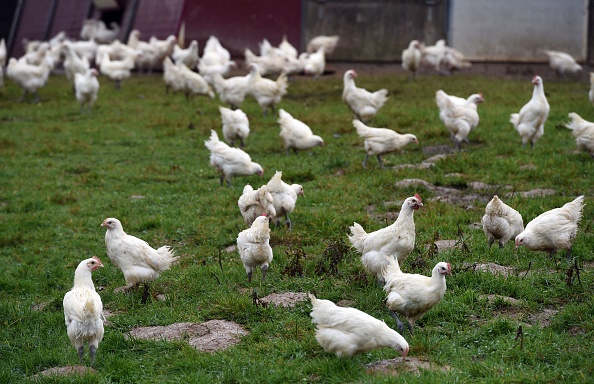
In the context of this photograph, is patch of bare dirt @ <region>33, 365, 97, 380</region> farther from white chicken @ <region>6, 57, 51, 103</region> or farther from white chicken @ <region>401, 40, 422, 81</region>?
white chicken @ <region>401, 40, 422, 81</region>

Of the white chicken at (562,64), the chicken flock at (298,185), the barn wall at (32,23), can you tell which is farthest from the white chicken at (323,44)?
the barn wall at (32,23)

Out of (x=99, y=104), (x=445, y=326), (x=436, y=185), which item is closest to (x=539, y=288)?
(x=445, y=326)

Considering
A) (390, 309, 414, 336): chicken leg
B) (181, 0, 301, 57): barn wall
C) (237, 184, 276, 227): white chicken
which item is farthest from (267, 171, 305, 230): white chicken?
(181, 0, 301, 57): barn wall

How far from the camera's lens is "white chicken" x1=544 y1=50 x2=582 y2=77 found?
894 inches

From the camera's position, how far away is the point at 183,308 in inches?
312

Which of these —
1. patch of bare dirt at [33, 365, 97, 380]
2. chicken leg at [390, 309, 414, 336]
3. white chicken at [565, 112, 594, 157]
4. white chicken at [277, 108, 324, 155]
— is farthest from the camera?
white chicken at [277, 108, 324, 155]

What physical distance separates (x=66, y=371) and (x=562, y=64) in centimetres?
1953

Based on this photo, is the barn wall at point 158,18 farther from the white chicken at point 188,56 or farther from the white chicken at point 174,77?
the white chicken at point 174,77

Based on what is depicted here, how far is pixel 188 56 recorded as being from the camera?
2367 centimetres

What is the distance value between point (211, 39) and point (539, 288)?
1840 cm

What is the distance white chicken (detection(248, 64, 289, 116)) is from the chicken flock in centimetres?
3

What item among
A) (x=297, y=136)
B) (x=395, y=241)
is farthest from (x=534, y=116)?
(x=395, y=241)

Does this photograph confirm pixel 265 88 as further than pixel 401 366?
Yes

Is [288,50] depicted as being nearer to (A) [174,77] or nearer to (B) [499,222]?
(A) [174,77]
